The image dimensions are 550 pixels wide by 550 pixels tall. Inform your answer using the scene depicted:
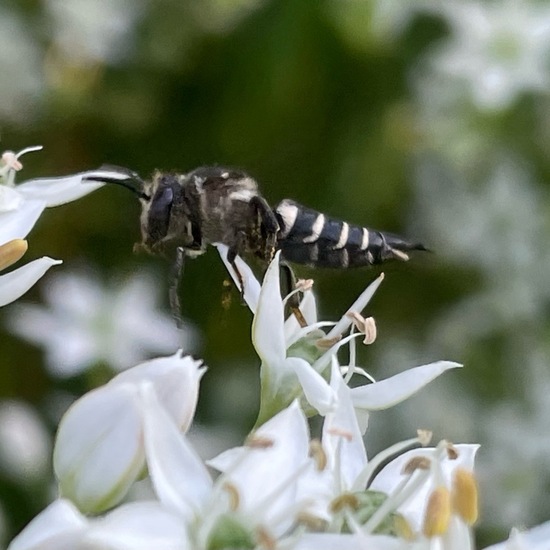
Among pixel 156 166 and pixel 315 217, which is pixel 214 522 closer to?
pixel 315 217

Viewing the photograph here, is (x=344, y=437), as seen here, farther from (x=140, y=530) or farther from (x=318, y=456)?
(x=140, y=530)

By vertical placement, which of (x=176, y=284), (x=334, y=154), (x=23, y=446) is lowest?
(x=23, y=446)

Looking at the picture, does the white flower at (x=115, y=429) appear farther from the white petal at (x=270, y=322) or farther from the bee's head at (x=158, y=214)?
the bee's head at (x=158, y=214)

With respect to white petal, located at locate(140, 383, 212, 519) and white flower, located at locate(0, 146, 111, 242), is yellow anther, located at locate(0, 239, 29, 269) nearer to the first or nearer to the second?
white flower, located at locate(0, 146, 111, 242)

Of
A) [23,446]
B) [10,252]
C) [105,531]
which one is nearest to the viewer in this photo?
[105,531]

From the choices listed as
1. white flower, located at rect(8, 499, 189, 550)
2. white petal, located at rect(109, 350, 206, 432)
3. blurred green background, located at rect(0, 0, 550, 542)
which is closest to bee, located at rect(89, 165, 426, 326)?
white petal, located at rect(109, 350, 206, 432)

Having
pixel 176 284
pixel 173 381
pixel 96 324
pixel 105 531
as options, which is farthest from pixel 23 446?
pixel 105 531

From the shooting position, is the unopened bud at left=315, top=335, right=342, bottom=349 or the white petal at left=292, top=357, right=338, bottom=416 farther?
the unopened bud at left=315, top=335, right=342, bottom=349
